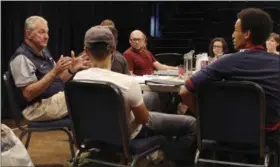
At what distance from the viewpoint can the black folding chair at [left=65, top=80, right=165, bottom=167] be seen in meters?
2.32

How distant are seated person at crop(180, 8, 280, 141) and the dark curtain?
357 cm

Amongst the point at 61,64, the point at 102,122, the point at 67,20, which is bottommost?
the point at 102,122

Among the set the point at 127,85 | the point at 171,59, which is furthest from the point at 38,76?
the point at 171,59

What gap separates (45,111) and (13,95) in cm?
26

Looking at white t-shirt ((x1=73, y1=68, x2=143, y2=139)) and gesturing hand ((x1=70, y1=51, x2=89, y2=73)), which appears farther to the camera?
gesturing hand ((x1=70, y1=51, x2=89, y2=73))

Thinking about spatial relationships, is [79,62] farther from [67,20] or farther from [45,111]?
[67,20]

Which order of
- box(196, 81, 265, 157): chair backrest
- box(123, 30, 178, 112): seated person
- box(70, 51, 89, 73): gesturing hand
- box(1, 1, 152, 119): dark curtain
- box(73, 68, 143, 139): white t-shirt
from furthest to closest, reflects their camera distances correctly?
1. box(1, 1, 152, 119): dark curtain
2. box(123, 30, 178, 112): seated person
3. box(70, 51, 89, 73): gesturing hand
4. box(73, 68, 143, 139): white t-shirt
5. box(196, 81, 265, 157): chair backrest

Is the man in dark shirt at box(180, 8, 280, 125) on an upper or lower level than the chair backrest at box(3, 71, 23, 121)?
upper

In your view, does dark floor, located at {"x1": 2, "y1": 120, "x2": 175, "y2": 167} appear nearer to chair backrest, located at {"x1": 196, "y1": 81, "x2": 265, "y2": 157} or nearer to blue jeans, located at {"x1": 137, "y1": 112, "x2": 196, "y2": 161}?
blue jeans, located at {"x1": 137, "y1": 112, "x2": 196, "y2": 161}

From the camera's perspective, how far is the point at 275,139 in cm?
244

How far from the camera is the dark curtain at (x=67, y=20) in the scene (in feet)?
17.8

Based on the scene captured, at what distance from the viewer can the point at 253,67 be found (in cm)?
233

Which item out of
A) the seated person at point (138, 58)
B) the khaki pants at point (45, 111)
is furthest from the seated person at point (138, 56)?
the khaki pants at point (45, 111)

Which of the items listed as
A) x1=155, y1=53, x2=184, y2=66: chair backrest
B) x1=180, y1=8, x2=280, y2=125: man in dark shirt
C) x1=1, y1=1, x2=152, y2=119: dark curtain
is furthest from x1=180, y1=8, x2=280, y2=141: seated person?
x1=1, y1=1, x2=152, y2=119: dark curtain
